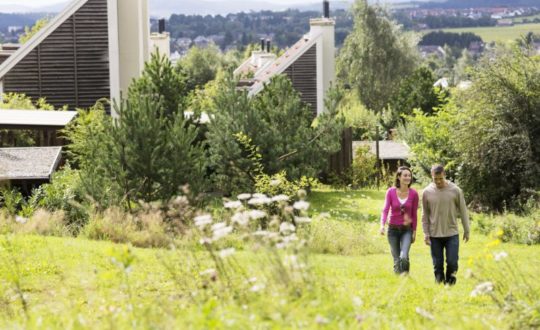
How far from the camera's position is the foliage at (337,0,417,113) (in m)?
79.2

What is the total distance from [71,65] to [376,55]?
38649mm

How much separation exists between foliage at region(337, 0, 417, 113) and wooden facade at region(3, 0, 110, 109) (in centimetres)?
3786

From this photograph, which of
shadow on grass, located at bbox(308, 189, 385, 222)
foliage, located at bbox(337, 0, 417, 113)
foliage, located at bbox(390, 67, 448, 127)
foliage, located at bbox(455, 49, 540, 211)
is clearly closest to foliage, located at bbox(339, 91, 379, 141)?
foliage, located at bbox(390, 67, 448, 127)

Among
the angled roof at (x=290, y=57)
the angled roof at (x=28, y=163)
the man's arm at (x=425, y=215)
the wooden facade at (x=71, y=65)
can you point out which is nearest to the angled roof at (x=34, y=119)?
the angled roof at (x=28, y=163)

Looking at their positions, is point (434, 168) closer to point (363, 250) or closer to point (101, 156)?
point (363, 250)

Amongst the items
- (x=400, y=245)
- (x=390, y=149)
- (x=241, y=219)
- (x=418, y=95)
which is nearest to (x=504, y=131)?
(x=400, y=245)

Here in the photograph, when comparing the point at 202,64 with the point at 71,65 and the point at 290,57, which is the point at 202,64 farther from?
the point at 71,65

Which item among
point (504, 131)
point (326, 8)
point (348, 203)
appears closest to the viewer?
point (504, 131)

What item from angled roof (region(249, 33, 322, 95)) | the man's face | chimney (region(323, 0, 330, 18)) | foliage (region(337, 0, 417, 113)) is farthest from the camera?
foliage (region(337, 0, 417, 113))

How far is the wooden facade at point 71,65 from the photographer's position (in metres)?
44.3

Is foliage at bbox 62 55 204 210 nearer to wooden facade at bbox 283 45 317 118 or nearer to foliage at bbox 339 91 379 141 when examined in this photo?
foliage at bbox 339 91 379 141

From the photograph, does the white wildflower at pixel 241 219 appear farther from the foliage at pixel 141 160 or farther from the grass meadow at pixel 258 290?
the foliage at pixel 141 160

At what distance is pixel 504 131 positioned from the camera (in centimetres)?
2817

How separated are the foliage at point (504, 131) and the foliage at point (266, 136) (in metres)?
4.48
